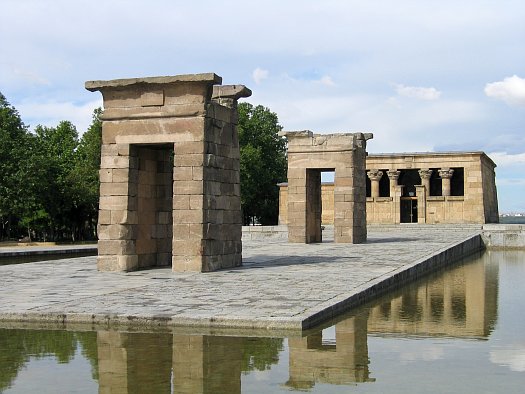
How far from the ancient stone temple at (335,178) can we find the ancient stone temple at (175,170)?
Answer: 34.6ft

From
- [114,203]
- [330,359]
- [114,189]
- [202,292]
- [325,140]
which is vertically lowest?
[330,359]

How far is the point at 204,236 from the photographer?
15094mm

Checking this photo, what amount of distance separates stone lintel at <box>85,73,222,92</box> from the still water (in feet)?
21.4

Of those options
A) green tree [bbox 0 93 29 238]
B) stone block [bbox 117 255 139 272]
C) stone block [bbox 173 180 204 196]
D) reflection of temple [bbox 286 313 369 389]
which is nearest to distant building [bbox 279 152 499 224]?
green tree [bbox 0 93 29 238]

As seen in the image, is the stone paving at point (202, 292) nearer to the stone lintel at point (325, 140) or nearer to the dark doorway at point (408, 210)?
the stone lintel at point (325, 140)

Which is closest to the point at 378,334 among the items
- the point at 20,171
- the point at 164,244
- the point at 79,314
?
the point at 79,314

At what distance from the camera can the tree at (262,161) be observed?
6056 cm

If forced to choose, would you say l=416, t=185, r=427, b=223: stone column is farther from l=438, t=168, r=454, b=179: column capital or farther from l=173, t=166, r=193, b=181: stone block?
l=173, t=166, r=193, b=181: stone block

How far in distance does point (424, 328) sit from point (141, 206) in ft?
28.2

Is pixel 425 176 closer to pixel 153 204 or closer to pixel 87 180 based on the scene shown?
pixel 87 180

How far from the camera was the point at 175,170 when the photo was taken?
1519cm

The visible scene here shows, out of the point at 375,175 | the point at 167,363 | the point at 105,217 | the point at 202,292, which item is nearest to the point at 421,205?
the point at 375,175

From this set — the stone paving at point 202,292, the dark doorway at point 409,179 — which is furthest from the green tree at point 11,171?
the dark doorway at point 409,179

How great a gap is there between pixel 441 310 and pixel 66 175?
39354 mm
